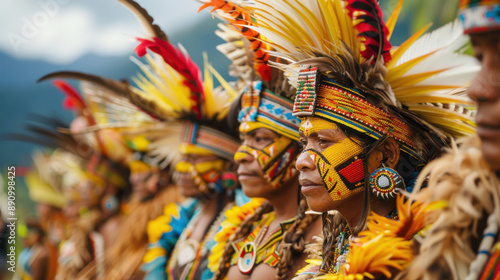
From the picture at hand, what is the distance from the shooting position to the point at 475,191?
1.72 m

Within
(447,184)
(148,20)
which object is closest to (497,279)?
(447,184)

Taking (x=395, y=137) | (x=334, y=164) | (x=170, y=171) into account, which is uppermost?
(x=395, y=137)

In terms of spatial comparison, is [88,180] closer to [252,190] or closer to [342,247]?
[252,190]

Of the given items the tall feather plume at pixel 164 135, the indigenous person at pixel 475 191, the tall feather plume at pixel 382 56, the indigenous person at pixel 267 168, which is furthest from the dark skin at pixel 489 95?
the tall feather plume at pixel 164 135

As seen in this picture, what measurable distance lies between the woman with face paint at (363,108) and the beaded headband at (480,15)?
2.64 ft

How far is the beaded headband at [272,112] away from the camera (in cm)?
360

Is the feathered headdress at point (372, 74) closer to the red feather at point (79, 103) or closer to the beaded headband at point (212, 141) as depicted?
the beaded headband at point (212, 141)

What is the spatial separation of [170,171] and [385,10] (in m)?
3.72

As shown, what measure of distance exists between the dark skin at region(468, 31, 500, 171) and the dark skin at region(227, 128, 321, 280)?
1.87 meters

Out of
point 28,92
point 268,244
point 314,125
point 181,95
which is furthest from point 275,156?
point 28,92

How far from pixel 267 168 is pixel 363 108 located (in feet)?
3.57

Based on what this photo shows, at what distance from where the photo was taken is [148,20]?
373cm

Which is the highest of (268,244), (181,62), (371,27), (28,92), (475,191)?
(371,27)

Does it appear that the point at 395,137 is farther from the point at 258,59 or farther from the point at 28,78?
the point at 28,78
